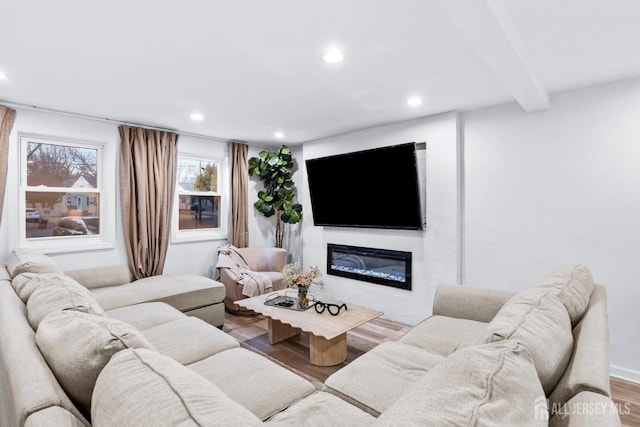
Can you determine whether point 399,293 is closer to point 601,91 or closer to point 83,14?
point 601,91

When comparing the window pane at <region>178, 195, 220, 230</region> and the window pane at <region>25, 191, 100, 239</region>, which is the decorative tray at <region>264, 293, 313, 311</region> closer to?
the window pane at <region>178, 195, 220, 230</region>

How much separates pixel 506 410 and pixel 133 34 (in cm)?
241

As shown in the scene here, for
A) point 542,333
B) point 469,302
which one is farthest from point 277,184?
point 542,333

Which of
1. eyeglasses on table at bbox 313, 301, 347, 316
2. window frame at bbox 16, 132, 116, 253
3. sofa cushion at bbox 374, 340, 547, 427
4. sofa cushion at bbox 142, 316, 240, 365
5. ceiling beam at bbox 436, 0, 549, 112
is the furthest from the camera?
window frame at bbox 16, 132, 116, 253

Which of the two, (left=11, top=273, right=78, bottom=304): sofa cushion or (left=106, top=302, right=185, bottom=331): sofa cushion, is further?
(left=106, top=302, right=185, bottom=331): sofa cushion

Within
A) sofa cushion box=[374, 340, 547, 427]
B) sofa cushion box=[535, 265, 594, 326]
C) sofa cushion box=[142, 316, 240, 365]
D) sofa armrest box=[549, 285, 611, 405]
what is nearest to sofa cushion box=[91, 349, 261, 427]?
sofa cushion box=[374, 340, 547, 427]

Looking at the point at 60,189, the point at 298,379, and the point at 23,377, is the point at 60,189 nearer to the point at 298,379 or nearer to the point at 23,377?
the point at 23,377

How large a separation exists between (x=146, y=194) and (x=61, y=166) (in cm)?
89

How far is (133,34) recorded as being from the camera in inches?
74.1

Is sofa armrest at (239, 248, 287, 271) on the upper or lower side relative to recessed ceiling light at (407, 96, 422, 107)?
lower

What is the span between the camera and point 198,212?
4.66 metres

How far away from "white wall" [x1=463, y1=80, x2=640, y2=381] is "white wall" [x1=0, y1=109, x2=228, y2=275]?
134 inches

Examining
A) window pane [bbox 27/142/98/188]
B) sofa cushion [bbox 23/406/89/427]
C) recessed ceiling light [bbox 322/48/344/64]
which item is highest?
recessed ceiling light [bbox 322/48/344/64]

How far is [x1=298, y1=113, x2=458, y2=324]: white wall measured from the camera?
3.43 meters
